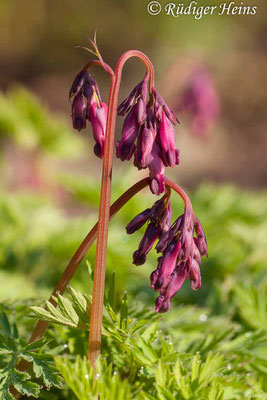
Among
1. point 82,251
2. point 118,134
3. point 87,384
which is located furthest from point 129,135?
point 118,134

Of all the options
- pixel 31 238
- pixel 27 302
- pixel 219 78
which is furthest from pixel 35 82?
pixel 27 302

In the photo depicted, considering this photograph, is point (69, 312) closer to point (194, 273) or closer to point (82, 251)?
point (82, 251)

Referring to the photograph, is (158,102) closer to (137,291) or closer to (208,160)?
(137,291)

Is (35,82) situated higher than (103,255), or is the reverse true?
(35,82)

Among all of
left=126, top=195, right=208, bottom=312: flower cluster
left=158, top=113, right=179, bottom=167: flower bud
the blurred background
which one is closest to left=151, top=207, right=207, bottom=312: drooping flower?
left=126, top=195, right=208, bottom=312: flower cluster

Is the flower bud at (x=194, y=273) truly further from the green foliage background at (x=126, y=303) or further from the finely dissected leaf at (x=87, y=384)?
the finely dissected leaf at (x=87, y=384)

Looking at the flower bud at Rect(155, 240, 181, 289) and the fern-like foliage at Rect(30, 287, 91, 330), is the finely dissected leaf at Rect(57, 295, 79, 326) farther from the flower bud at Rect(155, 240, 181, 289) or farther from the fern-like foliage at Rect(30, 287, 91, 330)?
the flower bud at Rect(155, 240, 181, 289)
